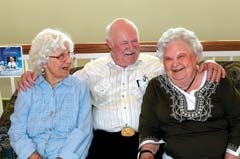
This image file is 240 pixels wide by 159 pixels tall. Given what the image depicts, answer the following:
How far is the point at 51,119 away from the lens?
6.53 ft

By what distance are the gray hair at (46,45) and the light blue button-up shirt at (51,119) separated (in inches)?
4.7

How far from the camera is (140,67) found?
223 cm

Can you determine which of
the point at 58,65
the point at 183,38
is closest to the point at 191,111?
the point at 183,38

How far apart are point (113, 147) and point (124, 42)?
64cm

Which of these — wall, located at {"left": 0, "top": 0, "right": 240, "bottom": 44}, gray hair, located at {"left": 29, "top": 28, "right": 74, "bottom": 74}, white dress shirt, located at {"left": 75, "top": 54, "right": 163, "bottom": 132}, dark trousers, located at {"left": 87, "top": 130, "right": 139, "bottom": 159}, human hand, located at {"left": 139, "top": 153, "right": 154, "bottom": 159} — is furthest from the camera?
wall, located at {"left": 0, "top": 0, "right": 240, "bottom": 44}

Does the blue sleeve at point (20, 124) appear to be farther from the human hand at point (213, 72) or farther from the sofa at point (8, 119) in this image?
the human hand at point (213, 72)

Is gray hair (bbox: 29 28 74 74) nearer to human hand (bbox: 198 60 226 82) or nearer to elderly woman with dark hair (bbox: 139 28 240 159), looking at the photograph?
elderly woman with dark hair (bbox: 139 28 240 159)

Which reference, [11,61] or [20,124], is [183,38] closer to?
[20,124]

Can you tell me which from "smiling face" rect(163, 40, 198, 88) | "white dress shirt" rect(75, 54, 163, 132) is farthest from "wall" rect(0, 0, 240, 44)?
"smiling face" rect(163, 40, 198, 88)

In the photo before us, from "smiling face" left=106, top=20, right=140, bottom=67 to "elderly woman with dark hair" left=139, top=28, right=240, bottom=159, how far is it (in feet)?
0.86

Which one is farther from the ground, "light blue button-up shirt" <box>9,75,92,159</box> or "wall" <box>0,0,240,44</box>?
"wall" <box>0,0,240,44</box>

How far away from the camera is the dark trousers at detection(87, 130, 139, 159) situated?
2049mm

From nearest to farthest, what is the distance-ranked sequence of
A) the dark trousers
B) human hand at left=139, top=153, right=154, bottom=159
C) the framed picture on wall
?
1. human hand at left=139, top=153, right=154, bottom=159
2. the dark trousers
3. the framed picture on wall

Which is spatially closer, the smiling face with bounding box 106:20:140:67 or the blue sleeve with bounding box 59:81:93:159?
the blue sleeve with bounding box 59:81:93:159
